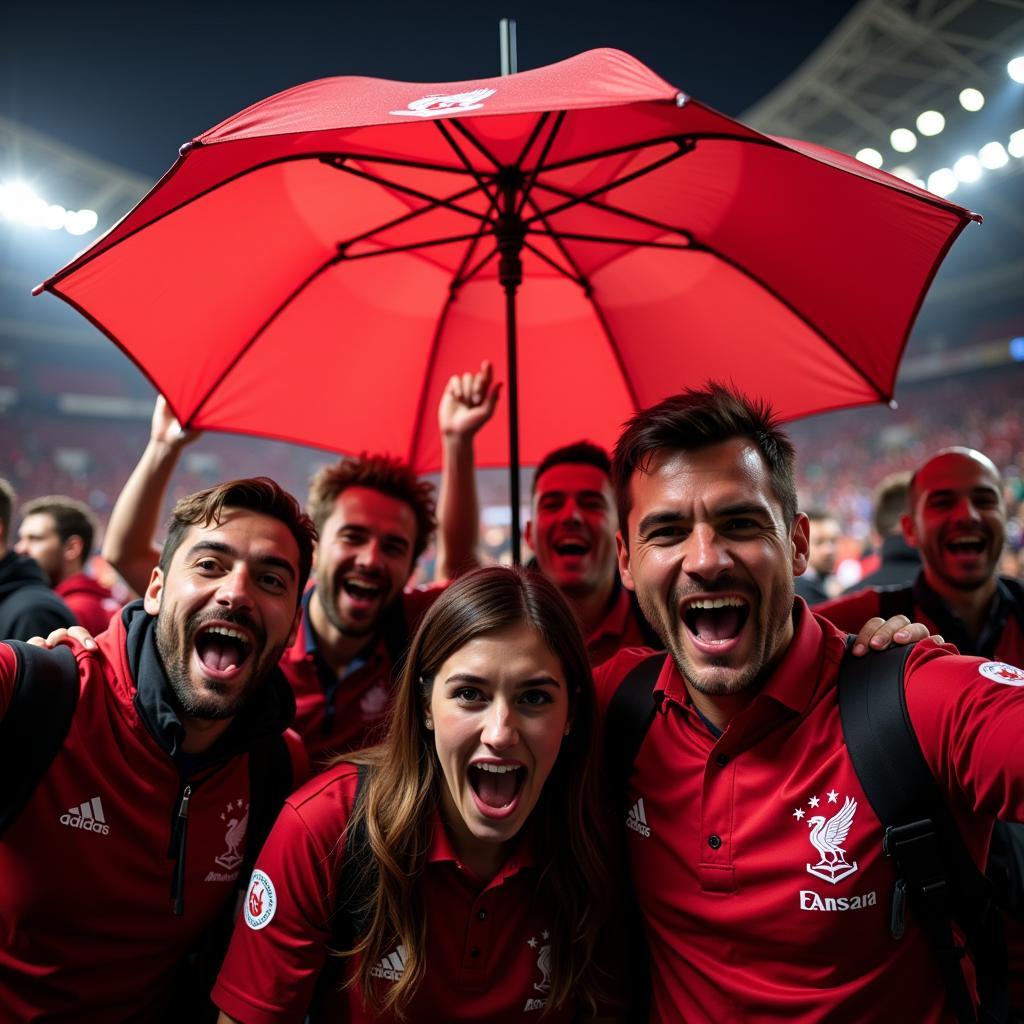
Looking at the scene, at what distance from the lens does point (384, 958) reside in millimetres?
1975

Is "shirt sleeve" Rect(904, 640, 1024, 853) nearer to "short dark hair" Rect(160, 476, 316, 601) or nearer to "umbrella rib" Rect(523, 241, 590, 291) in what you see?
"short dark hair" Rect(160, 476, 316, 601)

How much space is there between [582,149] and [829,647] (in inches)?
72.6

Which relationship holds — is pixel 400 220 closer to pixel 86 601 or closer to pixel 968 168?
pixel 86 601

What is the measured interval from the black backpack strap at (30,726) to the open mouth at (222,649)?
1.14 ft

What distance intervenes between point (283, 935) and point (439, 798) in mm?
485

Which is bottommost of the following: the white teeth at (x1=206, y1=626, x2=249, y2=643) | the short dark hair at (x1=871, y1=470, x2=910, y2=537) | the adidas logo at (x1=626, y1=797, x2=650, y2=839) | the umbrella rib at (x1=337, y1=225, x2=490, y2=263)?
the adidas logo at (x1=626, y1=797, x2=650, y2=839)

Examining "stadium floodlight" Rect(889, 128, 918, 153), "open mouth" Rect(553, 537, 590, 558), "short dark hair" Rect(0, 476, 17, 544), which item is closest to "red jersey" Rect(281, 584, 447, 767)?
"open mouth" Rect(553, 537, 590, 558)

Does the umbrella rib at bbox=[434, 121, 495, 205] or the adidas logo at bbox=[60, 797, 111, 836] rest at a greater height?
the umbrella rib at bbox=[434, 121, 495, 205]

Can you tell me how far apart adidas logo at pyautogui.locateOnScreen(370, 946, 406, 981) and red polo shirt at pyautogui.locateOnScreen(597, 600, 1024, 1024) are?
635 mm

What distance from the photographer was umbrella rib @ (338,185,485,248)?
10.2 feet

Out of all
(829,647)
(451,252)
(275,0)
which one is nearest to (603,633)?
(829,647)

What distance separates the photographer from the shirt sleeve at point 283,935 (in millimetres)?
1924

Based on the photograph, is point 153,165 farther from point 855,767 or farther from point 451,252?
point 855,767

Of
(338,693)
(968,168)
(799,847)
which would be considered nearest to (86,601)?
(338,693)
